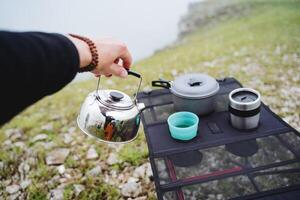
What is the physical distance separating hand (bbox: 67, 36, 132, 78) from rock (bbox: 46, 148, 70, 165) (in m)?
2.40

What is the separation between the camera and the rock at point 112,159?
4132 mm

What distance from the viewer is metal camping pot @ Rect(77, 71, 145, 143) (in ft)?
7.63

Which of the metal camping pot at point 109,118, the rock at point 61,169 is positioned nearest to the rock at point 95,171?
the rock at point 61,169

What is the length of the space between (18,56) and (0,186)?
3075 mm

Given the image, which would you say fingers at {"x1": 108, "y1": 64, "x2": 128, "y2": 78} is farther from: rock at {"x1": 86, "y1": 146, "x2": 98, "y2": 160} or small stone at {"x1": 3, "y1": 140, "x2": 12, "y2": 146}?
small stone at {"x1": 3, "y1": 140, "x2": 12, "y2": 146}

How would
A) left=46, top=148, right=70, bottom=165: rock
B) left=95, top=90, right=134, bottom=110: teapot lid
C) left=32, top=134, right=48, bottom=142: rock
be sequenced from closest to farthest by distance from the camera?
left=95, top=90, right=134, bottom=110: teapot lid → left=46, top=148, right=70, bottom=165: rock → left=32, top=134, right=48, bottom=142: rock

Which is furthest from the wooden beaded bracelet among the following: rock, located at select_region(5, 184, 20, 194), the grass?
rock, located at select_region(5, 184, 20, 194)

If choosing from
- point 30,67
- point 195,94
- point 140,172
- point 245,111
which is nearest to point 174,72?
point 140,172

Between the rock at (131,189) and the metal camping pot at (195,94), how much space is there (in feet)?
3.98

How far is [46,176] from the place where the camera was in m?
3.98

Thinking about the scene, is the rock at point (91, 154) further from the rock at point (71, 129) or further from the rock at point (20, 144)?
the rock at point (20, 144)

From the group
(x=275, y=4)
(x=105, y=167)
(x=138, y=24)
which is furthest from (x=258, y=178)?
(x=138, y=24)

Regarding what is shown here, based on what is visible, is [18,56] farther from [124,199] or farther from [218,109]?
[124,199]

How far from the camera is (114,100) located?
247 centimetres
